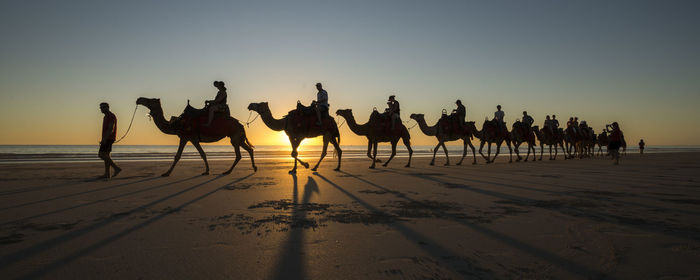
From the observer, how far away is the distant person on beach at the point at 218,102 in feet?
39.6

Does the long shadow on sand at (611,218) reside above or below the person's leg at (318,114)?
below

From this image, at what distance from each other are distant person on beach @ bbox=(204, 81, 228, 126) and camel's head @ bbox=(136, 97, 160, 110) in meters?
1.53

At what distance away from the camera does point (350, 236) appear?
4.02 metres

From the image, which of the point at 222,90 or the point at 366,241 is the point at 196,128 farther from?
the point at 366,241

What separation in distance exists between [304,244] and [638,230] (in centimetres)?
368

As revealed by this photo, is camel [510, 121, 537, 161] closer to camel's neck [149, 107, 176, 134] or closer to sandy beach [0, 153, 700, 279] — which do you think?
sandy beach [0, 153, 700, 279]

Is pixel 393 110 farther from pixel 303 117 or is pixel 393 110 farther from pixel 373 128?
pixel 303 117

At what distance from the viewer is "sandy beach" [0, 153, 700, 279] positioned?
116 inches

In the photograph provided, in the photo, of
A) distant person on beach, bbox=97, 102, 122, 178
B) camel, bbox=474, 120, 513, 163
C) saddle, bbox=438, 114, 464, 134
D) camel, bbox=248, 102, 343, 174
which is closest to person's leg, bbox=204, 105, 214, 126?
camel, bbox=248, 102, 343, 174

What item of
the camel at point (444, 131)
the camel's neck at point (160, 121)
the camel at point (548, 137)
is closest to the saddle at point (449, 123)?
the camel at point (444, 131)

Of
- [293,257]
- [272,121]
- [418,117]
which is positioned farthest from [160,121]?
[418,117]

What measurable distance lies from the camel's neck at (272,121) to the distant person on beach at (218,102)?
160cm

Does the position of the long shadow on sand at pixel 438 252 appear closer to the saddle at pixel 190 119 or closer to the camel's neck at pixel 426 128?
the saddle at pixel 190 119

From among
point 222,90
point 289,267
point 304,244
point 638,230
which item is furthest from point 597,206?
point 222,90
